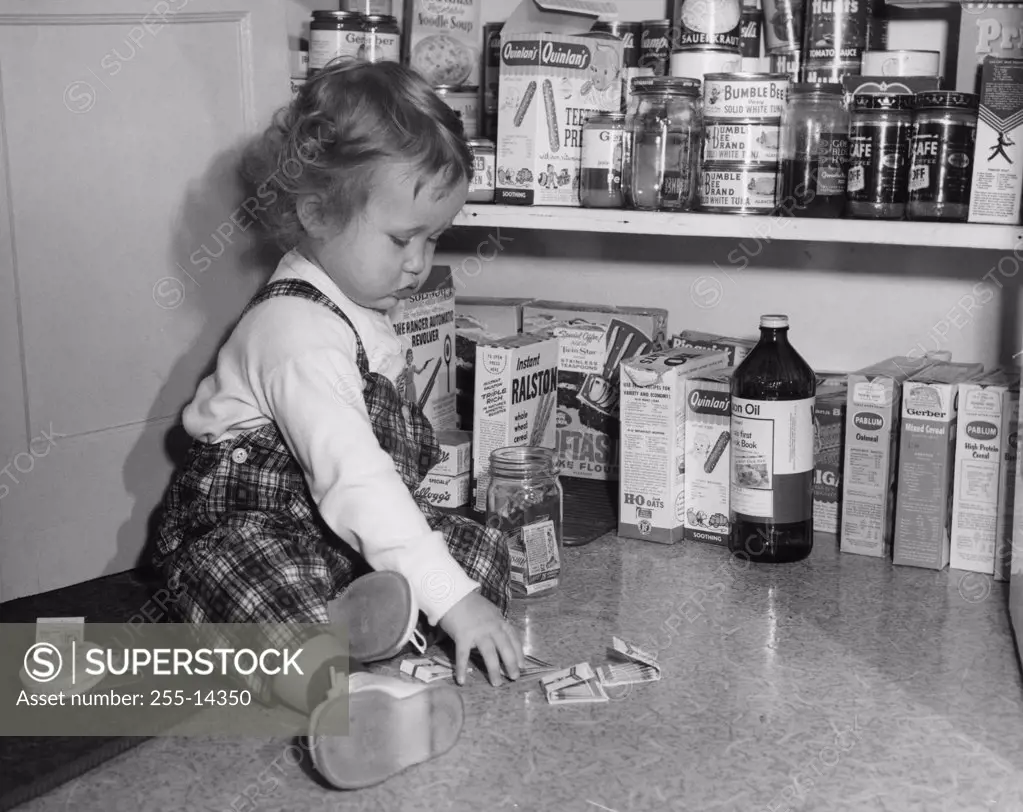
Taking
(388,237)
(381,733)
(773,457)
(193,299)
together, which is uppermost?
(388,237)

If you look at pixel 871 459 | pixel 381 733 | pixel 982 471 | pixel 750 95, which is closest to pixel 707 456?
pixel 871 459

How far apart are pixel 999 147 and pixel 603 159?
0.46m

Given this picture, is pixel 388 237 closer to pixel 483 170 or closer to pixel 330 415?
pixel 330 415

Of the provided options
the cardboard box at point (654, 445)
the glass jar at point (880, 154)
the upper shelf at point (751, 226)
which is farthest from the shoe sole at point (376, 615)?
the glass jar at point (880, 154)

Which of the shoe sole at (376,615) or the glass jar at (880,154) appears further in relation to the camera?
the glass jar at (880,154)

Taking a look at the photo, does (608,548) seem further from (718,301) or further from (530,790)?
(530,790)

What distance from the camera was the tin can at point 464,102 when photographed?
168 cm

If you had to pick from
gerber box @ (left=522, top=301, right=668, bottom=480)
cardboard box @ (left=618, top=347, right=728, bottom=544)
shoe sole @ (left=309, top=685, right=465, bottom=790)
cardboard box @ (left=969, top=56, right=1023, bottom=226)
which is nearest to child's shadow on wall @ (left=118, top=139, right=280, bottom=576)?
gerber box @ (left=522, top=301, right=668, bottom=480)

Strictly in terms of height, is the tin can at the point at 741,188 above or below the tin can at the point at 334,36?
below

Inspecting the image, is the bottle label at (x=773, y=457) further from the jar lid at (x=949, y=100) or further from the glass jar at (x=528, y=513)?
the jar lid at (x=949, y=100)

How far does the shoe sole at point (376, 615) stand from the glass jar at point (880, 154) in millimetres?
701

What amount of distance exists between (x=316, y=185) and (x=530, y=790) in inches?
25.0

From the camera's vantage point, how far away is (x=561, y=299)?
1874 millimetres

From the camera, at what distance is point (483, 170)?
5.36 ft
